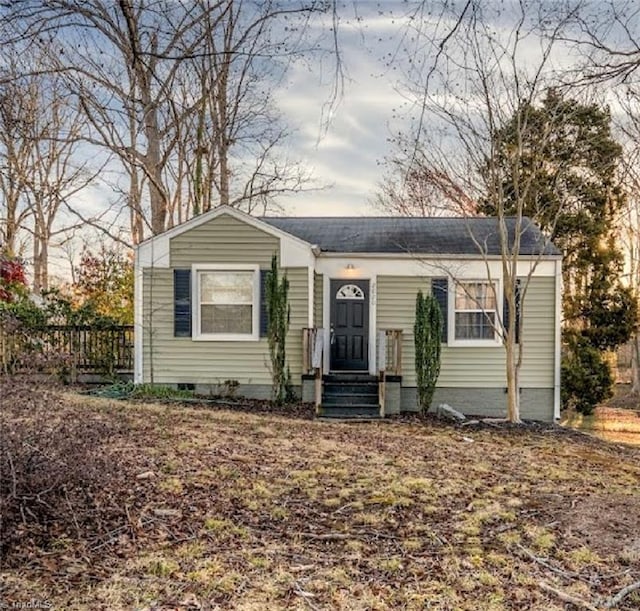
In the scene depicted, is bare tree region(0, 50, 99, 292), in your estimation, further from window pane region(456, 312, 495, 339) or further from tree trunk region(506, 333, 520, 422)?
tree trunk region(506, 333, 520, 422)

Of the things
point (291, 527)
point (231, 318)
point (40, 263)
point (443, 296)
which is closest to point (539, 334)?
point (443, 296)

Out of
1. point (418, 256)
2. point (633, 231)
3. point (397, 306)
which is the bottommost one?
point (397, 306)

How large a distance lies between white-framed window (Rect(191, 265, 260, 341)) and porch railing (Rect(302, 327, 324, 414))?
1029 mm

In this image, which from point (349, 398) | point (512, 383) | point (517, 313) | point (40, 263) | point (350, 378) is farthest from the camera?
point (40, 263)

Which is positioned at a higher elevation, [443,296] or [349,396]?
[443,296]

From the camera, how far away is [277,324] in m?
11.0

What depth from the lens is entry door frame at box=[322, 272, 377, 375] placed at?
38.9 feet

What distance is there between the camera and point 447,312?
38.4 feet

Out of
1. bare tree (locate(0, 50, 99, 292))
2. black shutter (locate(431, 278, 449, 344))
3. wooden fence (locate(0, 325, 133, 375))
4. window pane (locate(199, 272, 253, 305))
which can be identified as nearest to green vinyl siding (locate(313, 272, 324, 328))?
window pane (locate(199, 272, 253, 305))

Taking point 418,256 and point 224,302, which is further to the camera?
point 418,256

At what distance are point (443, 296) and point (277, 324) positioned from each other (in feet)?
10.9

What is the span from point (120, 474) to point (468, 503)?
296 cm

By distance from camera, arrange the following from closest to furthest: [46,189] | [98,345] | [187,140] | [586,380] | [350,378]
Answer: [350,378], [98,345], [586,380], [46,189], [187,140]

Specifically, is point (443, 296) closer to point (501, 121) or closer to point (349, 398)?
point (349, 398)
